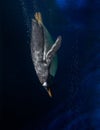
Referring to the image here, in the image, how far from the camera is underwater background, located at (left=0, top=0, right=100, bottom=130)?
6.43 feet

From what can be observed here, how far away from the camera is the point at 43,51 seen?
6.56ft

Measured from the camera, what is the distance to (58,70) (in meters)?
2.01

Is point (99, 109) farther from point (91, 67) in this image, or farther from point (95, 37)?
point (95, 37)

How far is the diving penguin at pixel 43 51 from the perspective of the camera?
1.98 meters

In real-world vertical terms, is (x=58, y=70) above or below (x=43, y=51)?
below

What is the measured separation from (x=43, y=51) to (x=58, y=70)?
0.39 ft

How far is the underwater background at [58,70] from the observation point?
6.43 feet

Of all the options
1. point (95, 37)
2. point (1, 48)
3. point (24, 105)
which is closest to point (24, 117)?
point (24, 105)

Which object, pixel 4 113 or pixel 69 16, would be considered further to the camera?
pixel 4 113

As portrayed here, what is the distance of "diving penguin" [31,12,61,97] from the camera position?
1981 millimetres

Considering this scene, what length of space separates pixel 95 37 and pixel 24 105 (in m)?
0.49

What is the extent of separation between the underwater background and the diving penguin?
0.07 ft

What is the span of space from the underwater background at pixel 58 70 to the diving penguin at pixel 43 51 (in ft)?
0.07

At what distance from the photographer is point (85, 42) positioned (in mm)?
1972
